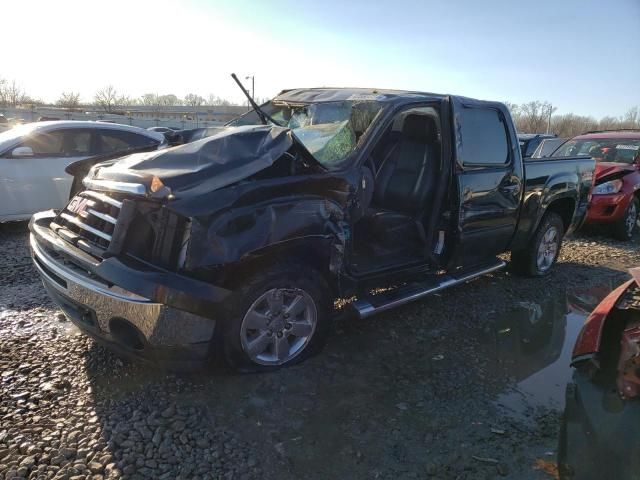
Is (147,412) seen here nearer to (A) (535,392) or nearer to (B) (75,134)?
(A) (535,392)

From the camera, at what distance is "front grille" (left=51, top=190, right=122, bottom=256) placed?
289cm

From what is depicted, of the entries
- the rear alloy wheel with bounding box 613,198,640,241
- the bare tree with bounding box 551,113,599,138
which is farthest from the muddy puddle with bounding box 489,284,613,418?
the bare tree with bounding box 551,113,599,138

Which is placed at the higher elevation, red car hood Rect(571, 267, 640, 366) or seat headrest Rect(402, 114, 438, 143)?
seat headrest Rect(402, 114, 438, 143)

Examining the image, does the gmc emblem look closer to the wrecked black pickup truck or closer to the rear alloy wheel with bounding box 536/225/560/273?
the wrecked black pickup truck

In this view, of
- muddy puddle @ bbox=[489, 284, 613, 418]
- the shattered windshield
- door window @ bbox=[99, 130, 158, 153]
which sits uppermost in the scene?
the shattered windshield

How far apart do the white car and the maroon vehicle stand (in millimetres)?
5627

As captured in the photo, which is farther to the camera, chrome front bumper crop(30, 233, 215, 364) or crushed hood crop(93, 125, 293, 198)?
crushed hood crop(93, 125, 293, 198)

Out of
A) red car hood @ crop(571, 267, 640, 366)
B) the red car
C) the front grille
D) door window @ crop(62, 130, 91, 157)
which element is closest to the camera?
red car hood @ crop(571, 267, 640, 366)

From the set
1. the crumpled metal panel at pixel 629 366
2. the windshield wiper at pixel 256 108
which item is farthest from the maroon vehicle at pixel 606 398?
the windshield wiper at pixel 256 108

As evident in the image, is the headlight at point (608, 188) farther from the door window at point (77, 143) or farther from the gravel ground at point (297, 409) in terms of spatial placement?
the door window at point (77, 143)

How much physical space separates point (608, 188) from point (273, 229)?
7583mm

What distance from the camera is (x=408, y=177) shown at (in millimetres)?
4484

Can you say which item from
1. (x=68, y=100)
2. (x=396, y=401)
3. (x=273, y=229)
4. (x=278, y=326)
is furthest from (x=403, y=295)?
(x=68, y=100)

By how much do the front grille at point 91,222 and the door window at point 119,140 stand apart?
12.7 ft
